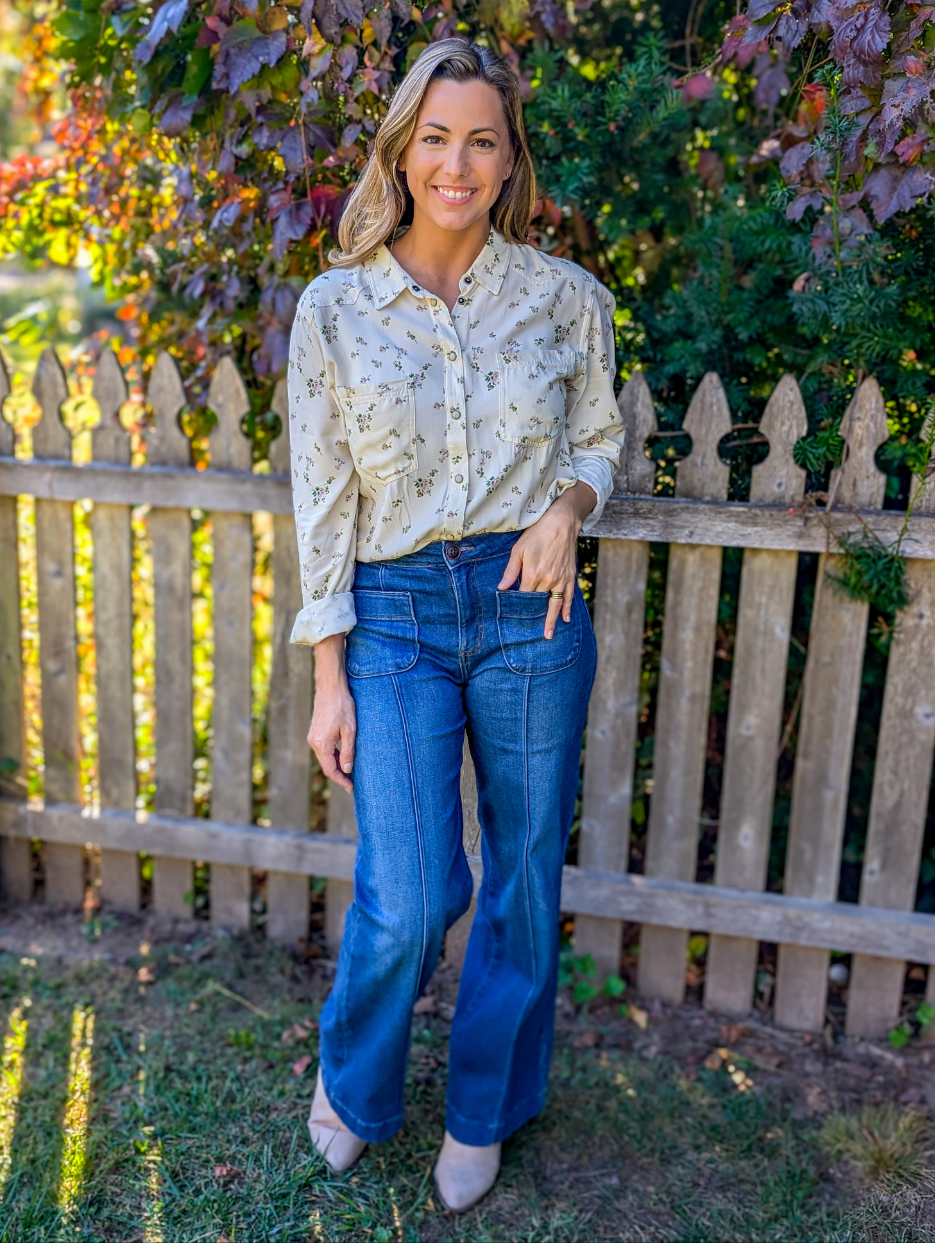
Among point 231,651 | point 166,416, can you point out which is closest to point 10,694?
point 231,651

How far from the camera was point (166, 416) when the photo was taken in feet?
9.76

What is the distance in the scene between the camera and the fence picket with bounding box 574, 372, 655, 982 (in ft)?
8.89

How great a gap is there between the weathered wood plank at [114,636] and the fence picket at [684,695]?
1.49 metres

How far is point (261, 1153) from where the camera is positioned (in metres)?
2.42

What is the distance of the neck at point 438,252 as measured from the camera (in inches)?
80.0

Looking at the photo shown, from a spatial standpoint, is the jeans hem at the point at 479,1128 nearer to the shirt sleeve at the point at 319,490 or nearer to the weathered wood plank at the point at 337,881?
the weathered wood plank at the point at 337,881

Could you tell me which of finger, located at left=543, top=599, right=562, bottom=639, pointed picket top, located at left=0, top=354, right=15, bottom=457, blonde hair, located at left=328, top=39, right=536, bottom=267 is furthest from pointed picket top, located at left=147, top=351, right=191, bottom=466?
finger, located at left=543, top=599, right=562, bottom=639

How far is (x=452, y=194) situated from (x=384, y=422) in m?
0.41

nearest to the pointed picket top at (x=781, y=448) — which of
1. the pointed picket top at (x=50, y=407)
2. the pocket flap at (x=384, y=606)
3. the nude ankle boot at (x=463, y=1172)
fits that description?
the pocket flap at (x=384, y=606)

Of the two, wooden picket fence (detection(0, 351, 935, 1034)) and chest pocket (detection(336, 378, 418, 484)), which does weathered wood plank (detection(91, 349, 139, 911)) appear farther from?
chest pocket (detection(336, 378, 418, 484))

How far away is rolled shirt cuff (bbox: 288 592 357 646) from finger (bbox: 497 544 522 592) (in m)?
0.28

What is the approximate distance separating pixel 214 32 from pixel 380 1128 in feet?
7.79

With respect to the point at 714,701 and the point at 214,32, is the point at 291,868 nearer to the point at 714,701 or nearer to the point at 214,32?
the point at 714,701

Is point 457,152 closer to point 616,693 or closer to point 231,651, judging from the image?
point 616,693
